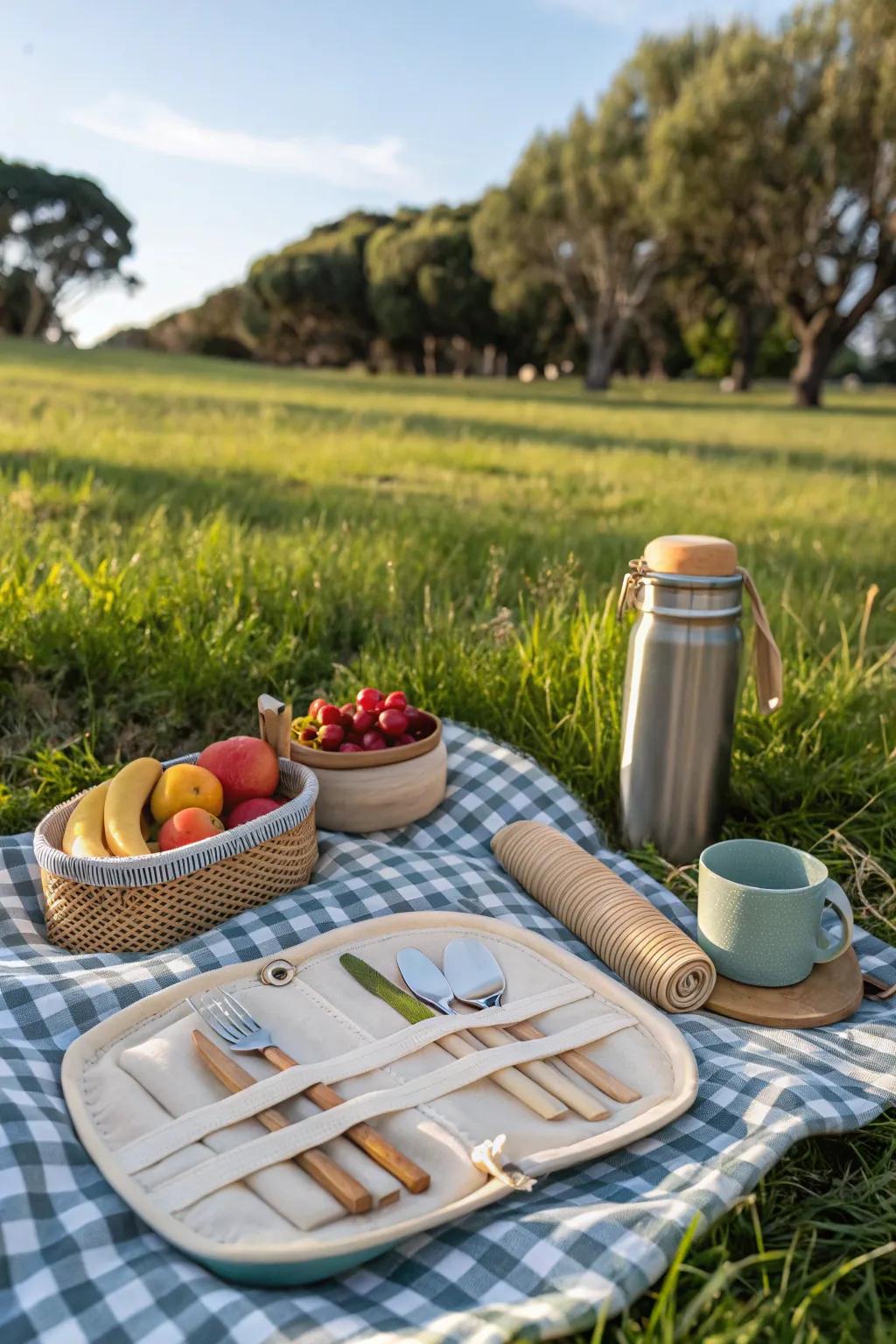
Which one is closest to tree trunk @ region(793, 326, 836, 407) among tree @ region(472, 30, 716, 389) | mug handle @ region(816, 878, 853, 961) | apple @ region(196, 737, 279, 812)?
tree @ region(472, 30, 716, 389)

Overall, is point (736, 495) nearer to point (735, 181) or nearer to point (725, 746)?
point (725, 746)

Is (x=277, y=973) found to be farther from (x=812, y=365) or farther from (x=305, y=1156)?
(x=812, y=365)

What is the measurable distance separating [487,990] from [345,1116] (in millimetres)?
454

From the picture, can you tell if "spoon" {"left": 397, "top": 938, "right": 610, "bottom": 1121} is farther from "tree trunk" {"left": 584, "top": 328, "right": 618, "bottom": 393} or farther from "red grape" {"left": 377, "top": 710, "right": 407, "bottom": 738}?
"tree trunk" {"left": 584, "top": 328, "right": 618, "bottom": 393}

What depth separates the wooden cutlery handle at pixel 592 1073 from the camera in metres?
1.83

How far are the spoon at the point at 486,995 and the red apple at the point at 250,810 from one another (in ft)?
1.68

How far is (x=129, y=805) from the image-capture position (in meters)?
2.38

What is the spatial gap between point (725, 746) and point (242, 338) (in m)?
51.9

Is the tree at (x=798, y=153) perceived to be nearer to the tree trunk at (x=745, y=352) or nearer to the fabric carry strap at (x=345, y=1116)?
the tree trunk at (x=745, y=352)

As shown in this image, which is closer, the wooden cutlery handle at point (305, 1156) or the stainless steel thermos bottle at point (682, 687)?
the wooden cutlery handle at point (305, 1156)

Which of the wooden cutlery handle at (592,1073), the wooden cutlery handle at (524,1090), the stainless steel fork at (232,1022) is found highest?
the stainless steel fork at (232,1022)

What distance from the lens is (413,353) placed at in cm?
4525

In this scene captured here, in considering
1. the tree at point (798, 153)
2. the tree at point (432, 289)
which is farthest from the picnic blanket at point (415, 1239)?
the tree at point (432, 289)

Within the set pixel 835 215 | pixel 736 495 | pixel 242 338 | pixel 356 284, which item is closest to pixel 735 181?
pixel 835 215
